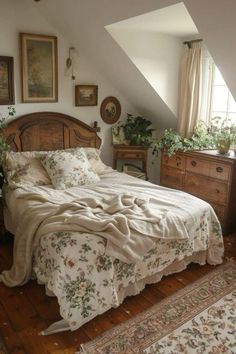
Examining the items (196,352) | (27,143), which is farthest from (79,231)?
(27,143)

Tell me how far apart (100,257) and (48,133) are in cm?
201

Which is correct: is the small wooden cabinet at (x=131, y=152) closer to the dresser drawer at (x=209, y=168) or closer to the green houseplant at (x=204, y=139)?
the green houseplant at (x=204, y=139)

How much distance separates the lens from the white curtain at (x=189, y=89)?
142 inches

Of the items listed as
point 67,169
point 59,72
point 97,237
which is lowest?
point 97,237

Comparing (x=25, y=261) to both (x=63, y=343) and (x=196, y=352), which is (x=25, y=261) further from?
(x=196, y=352)

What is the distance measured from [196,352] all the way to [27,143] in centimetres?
261

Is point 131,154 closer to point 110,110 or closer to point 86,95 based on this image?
point 110,110

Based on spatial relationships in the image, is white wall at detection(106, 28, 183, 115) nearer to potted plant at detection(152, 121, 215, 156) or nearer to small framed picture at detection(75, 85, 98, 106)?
potted plant at detection(152, 121, 215, 156)

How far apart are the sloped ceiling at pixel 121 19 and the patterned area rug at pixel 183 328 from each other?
72.5 inches

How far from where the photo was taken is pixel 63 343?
182 centimetres

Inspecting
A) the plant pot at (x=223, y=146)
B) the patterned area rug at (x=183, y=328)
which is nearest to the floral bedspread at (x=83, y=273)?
the patterned area rug at (x=183, y=328)

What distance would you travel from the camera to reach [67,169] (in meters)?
3.03

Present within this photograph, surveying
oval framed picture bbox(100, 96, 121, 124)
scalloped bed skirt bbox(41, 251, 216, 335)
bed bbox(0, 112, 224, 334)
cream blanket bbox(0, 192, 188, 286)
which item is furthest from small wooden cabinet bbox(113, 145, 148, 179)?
scalloped bed skirt bbox(41, 251, 216, 335)

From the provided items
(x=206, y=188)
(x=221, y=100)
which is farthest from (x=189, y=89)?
(x=206, y=188)
